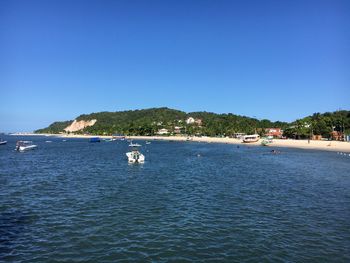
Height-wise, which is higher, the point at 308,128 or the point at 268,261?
the point at 308,128

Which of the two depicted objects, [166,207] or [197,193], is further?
[197,193]

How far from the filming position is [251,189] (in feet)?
123

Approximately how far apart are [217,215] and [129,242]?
883cm

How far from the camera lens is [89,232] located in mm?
21172

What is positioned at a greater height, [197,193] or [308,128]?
[308,128]

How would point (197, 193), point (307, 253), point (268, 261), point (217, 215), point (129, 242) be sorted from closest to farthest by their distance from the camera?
point (268, 261)
point (307, 253)
point (129, 242)
point (217, 215)
point (197, 193)

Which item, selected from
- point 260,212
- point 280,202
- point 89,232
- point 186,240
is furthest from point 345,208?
point 89,232

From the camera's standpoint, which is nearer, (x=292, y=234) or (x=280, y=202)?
(x=292, y=234)

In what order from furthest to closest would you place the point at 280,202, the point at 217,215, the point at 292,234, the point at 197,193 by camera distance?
1. the point at 197,193
2. the point at 280,202
3. the point at 217,215
4. the point at 292,234

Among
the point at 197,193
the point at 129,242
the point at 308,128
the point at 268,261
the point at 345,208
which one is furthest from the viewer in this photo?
the point at 308,128

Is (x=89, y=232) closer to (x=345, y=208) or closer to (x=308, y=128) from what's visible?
(x=345, y=208)

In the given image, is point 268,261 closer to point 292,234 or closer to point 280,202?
point 292,234

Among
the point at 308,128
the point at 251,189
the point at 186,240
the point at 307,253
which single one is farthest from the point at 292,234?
the point at 308,128

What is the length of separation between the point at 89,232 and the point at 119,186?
60.1 feet
